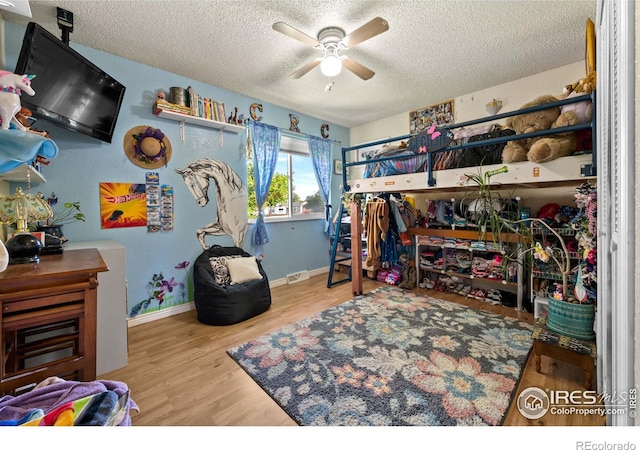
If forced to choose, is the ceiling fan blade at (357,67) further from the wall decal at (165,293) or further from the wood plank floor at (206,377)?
the wall decal at (165,293)

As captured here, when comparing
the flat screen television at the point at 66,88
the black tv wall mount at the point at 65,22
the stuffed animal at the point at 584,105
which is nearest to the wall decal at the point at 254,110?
the flat screen television at the point at 66,88

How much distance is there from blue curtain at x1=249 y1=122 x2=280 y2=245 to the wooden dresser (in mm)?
2069

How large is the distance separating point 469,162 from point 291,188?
2435 millimetres

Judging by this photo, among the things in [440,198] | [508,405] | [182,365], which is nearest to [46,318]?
[182,365]

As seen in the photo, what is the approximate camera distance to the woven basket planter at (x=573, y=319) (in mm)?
1588

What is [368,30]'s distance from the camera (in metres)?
1.76

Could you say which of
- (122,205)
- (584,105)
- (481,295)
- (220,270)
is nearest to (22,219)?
(122,205)

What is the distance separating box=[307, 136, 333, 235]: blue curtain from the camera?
4082 mm

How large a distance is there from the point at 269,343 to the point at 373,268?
6.96ft

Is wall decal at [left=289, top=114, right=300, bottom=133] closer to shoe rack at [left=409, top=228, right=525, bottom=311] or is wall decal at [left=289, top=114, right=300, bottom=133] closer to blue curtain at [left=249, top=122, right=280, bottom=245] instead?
blue curtain at [left=249, top=122, right=280, bottom=245]

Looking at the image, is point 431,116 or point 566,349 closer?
point 566,349

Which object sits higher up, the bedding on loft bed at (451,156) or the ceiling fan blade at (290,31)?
the ceiling fan blade at (290,31)

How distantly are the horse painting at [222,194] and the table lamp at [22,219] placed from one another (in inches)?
50.5

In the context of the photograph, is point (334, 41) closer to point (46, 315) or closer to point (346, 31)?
point (346, 31)
